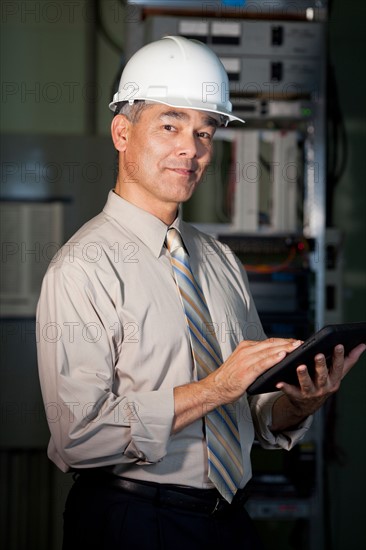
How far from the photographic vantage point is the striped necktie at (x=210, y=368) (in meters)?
1.56

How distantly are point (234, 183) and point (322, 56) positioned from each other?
1.83 feet

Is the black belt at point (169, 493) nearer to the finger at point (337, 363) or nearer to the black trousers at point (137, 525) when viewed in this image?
the black trousers at point (137, 525)

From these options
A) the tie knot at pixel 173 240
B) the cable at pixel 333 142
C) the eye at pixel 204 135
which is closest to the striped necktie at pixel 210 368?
the tie knot at pixel 173 240

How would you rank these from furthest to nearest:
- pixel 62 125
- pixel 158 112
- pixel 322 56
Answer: pixel 62 125 → pixel 322 56 → pixel 158 112

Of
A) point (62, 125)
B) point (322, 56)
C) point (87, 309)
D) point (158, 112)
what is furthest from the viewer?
point (62, 125)

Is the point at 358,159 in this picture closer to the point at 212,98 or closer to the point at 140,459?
the point at 212,98

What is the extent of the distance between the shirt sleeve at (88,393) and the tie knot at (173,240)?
0.23 metres

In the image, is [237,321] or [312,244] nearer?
[237,321]

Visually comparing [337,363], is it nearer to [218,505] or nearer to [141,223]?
[218,505]

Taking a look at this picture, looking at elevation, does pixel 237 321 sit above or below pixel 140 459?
above

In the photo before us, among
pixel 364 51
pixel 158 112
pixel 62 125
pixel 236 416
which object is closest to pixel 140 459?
pixel 236 416

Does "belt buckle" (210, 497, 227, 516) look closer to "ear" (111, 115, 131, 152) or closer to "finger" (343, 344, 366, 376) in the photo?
"finger" (343, 344, 366, 376)

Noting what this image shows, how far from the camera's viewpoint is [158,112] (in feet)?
5.46

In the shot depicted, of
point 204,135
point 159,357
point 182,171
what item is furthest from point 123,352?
point 204,135
